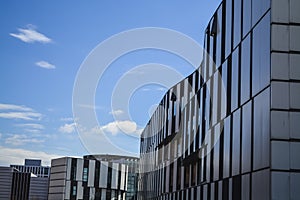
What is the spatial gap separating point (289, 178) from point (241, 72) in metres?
5.90

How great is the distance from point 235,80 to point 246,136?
3154 mm

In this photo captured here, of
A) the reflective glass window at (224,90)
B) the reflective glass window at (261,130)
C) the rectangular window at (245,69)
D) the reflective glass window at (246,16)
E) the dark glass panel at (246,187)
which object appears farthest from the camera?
the reflective glass window at (224,90)

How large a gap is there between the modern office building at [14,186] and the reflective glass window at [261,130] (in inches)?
4200

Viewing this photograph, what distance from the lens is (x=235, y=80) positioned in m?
22.3

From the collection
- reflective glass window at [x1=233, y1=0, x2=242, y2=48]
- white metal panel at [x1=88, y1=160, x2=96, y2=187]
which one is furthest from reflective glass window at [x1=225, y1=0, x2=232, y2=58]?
white metal panel at [x1=88, y1=160, x2=96, y2=187]

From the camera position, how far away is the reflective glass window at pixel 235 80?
865 inches

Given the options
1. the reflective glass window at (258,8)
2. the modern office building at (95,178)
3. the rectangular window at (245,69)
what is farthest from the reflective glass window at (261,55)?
the modern office building at (95,178)

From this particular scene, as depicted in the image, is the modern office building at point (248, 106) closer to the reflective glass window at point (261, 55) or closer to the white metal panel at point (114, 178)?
the reflective glass window at point (261, 55)

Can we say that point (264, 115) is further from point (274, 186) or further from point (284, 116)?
point (274, 186)

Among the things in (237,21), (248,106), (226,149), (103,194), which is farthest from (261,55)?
(103,194)

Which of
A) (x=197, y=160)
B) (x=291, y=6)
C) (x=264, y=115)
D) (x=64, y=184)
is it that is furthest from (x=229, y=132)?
(x=64, y=184)

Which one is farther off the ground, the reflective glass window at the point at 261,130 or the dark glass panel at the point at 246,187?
the reflective glass window at the point at 261,130

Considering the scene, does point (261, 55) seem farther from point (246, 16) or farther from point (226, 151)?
point (226, 151)

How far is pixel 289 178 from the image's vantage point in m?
16.9
